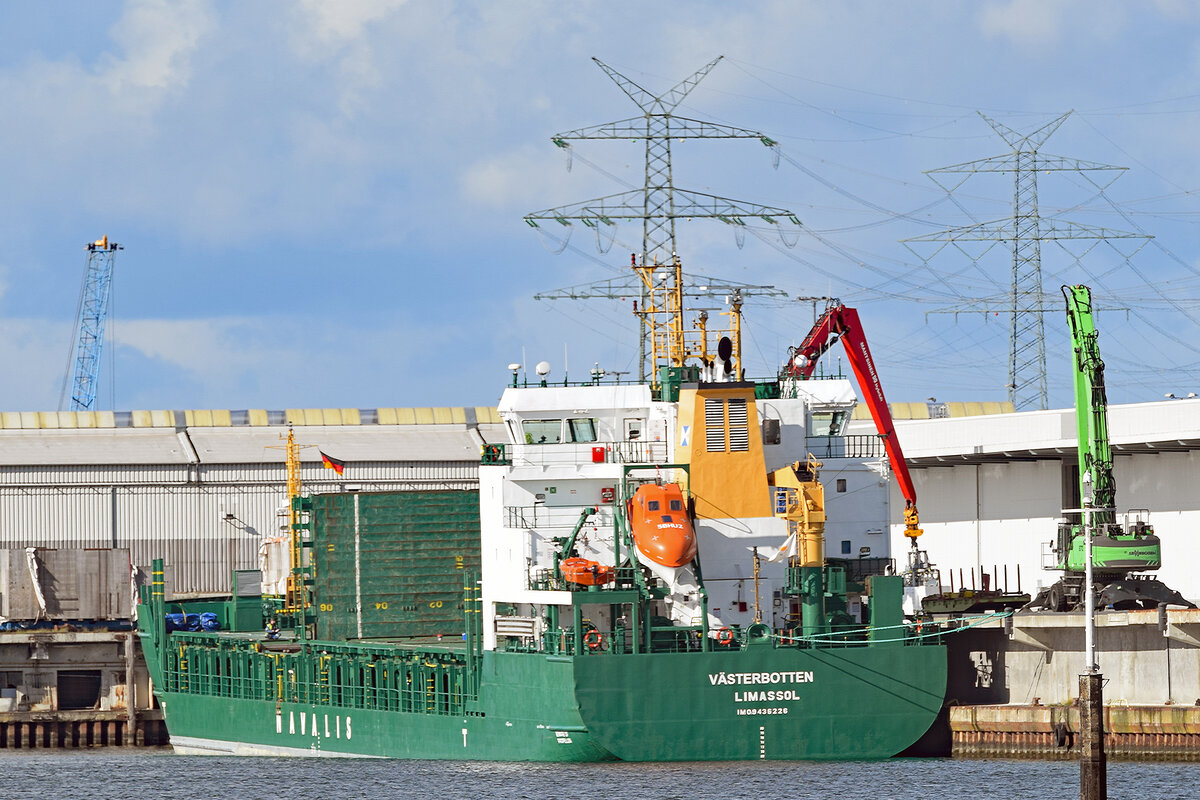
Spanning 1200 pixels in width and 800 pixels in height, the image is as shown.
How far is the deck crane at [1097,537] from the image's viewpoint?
5275 cm

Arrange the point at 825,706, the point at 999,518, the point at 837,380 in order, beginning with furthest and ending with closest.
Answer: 1. the point at 999,518
2. the point at 837,380
3. the point at 825,706

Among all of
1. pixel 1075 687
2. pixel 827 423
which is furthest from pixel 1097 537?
pixel 827 423

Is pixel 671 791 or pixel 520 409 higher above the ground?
pixel 520 409

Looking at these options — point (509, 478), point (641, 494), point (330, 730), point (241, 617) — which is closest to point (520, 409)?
point (509, 478)

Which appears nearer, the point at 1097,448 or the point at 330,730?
the point at 1097,448

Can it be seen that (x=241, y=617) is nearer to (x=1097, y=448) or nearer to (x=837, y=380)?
(x=837, y=380)

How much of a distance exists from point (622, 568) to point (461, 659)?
→ 24.4 feet

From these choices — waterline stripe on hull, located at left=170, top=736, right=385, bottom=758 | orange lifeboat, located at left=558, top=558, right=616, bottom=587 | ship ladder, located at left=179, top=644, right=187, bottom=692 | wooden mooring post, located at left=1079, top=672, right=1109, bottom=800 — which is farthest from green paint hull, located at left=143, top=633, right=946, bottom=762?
ship ladder, located at left=179, top=644, right=187, bottom=692

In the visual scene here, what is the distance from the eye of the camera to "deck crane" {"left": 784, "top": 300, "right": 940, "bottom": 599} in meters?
56.9

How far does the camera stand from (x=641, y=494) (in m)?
50.2

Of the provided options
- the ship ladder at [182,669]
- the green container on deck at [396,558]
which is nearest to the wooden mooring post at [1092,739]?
the green container on deck at [396,558]

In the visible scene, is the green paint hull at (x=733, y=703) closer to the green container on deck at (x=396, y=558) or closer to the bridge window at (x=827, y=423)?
the bridge window at (x=827, y=423)

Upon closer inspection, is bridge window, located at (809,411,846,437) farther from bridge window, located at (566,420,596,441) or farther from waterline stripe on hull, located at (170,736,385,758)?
waterline stripe on hull, located at (170,736,385,758)

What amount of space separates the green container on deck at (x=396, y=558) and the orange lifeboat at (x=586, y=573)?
11.5 m
